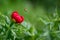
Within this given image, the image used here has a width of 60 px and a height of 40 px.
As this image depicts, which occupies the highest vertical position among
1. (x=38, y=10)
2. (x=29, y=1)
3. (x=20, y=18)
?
(x=29, y=1)

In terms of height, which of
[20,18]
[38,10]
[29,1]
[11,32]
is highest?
[29,1]

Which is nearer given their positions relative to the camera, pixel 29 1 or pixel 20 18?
pixel 20 18

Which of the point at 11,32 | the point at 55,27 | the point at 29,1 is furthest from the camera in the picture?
the point at 29,1

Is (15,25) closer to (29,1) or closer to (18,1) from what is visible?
(18,1)

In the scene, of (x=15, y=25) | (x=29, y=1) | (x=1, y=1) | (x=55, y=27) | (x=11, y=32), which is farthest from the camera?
(x=29, y=1)

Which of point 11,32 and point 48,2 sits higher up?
point 48,2

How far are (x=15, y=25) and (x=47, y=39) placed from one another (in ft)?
0.83

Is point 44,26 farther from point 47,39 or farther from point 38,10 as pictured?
point 38,10

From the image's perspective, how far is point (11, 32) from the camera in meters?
1.78

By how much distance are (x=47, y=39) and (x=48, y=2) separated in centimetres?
338

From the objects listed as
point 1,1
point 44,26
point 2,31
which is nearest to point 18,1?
point 1,1

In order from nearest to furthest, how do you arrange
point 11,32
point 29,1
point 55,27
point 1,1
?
point 11,32 < point 55,27 < point 1,1 < point 29,1

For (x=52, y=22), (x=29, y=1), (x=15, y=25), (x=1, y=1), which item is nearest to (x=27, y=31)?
(x=15, y=25)

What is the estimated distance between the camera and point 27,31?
1921mm
